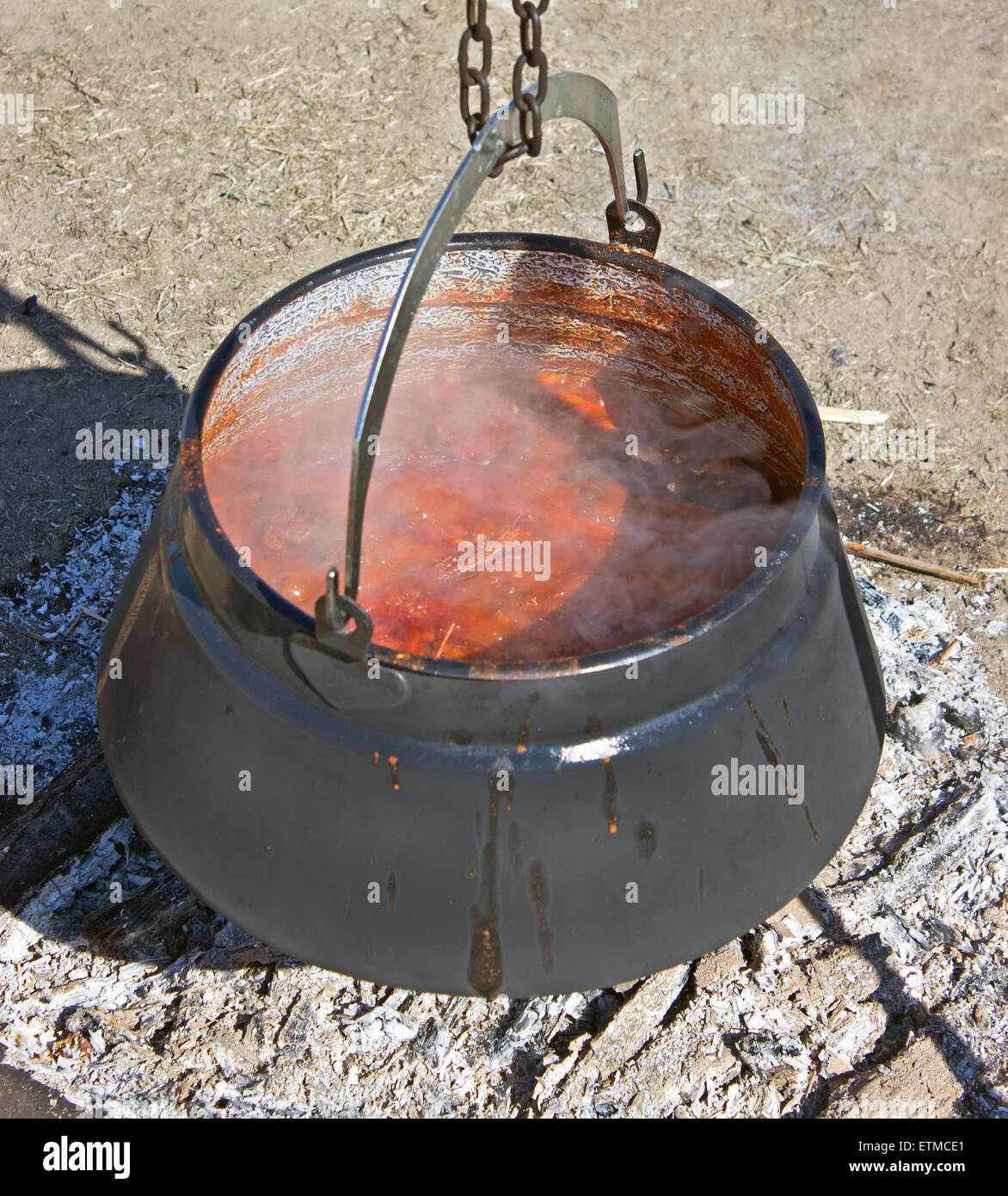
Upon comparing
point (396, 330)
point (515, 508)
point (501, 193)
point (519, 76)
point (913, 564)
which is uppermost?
point (519, 76)

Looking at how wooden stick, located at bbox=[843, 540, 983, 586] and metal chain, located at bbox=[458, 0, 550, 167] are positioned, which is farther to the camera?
wooden stick, located at bbox=[843, 540, 983, 586]

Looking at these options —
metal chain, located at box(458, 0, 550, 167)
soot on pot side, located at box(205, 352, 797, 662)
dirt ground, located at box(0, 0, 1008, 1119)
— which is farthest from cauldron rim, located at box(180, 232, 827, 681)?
dirt ground, located at box(0, 0, 1008, 1119)

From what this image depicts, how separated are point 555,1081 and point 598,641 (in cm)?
101

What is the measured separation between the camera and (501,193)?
15.7 feet

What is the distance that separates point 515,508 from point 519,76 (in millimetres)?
1179

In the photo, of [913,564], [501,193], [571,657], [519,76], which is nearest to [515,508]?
[571,657]

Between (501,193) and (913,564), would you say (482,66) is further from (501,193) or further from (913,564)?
(501,193)

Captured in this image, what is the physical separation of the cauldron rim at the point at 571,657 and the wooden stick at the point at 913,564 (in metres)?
1.44

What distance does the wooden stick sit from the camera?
11.7 feet

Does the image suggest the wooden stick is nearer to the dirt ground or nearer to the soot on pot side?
the dirt ground

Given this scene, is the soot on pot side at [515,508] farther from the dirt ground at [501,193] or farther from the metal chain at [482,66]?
the dirt ground at [501,193]

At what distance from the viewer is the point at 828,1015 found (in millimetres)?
2592

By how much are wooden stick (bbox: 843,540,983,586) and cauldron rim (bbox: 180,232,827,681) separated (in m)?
1.44

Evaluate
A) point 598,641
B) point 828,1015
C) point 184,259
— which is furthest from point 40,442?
point 828,1015
